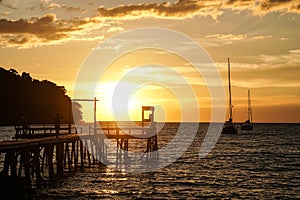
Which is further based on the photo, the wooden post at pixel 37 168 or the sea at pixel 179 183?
the wooden post at pixel 37 168

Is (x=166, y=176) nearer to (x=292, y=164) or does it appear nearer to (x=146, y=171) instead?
(x=146, y=171)

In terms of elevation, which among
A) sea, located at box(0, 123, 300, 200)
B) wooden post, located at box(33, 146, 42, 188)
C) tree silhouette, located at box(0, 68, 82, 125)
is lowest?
sea, located at box(0, 123, 300, 200)

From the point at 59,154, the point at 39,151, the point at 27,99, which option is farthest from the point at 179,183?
the point at 27,99

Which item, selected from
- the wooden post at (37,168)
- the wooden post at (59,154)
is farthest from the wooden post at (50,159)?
the wooden post at (37,168)

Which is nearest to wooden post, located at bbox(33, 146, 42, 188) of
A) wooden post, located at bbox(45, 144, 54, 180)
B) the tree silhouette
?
wooden post, located at bbox(45, 144, 54, 180)

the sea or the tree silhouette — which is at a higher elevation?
the tree silhouette

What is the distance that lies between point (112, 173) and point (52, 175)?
289 inches

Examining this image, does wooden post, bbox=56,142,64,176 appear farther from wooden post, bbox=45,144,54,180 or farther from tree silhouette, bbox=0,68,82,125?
tree silhouette, bbox=0,68,82,125

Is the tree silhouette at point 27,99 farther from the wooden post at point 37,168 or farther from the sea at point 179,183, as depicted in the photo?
the wooden post at point 37,168

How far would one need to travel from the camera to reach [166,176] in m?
43.2

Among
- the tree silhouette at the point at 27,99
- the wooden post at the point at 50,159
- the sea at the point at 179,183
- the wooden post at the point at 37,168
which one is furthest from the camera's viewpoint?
the tree silhouette at the point at 27,99

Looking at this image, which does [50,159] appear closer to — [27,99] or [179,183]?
[179,183]

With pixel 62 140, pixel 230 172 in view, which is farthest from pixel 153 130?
pixel 62 140

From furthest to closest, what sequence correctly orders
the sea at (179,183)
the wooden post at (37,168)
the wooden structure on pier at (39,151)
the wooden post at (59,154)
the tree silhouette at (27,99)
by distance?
1. the tree silhouette at (27,99)
2. the wooden post at (59,154)
3. the wooden post at (37,168)
4. the sea at (179,183)
5. the wooden structure on pier at (39,151)
